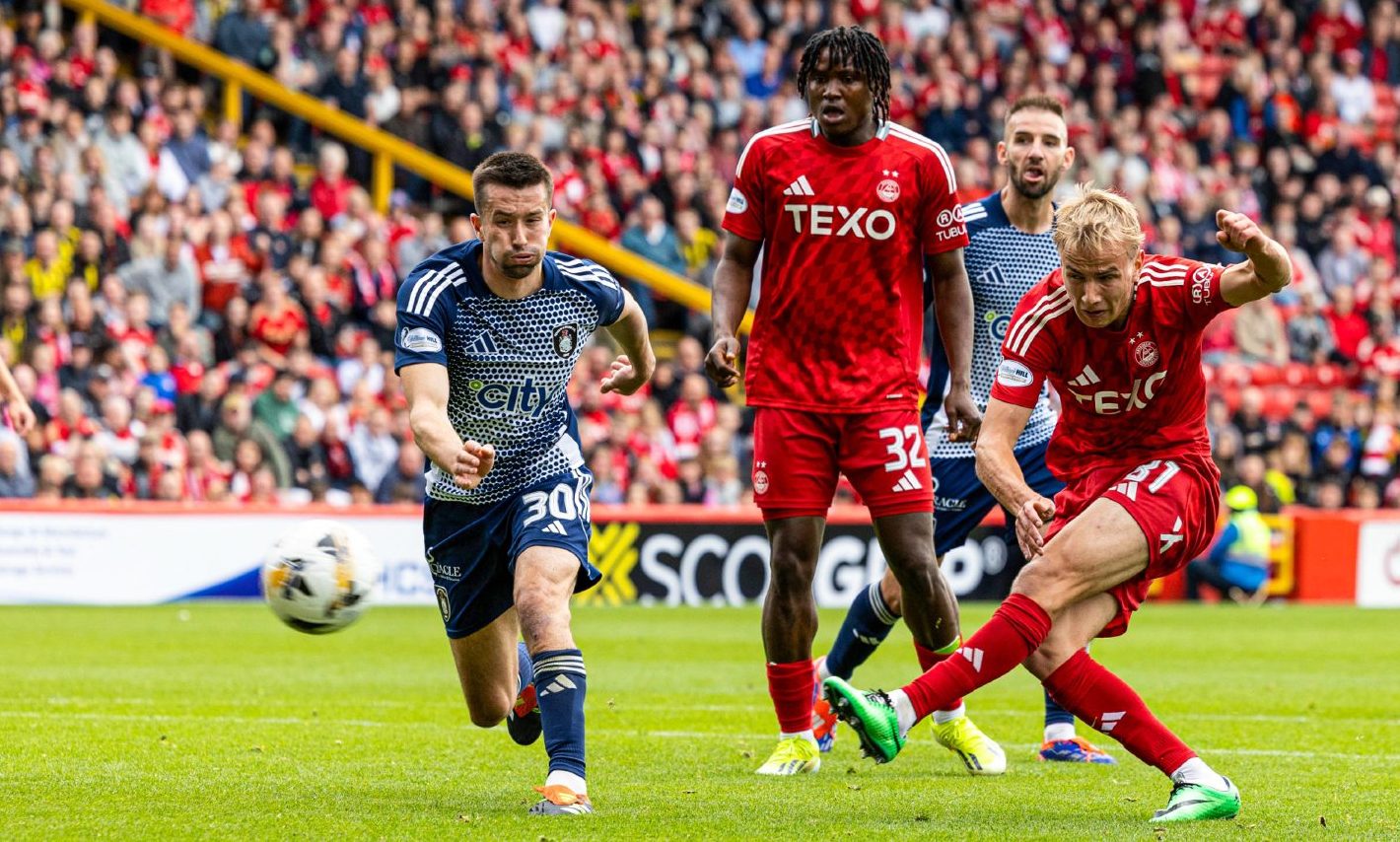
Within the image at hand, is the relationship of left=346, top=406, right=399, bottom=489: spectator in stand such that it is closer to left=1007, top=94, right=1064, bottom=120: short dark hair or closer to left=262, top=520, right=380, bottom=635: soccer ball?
left=1007, top=94, right=1064, bottom=120: short dark hair

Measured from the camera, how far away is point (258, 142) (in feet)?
70.1

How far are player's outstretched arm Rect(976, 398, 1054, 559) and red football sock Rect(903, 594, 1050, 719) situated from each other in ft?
0.71

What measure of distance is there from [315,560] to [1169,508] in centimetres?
302

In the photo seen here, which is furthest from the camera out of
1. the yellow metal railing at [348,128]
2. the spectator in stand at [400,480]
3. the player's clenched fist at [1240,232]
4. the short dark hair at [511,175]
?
the yellow metal railing at [348,128]

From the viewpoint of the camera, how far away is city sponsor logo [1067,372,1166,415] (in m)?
6.82

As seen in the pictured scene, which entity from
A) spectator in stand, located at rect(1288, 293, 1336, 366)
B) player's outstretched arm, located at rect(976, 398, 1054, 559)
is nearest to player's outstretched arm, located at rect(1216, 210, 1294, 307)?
player's outstretched arm, located at rect(976, 398, 1054, 559)

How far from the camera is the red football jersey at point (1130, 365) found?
6.73m

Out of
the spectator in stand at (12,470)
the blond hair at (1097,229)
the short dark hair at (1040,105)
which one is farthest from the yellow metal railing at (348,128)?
the blond hair at (1097,229)

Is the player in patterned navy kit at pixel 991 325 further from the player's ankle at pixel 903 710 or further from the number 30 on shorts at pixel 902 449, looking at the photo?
the player's ankle at pixel 903 710

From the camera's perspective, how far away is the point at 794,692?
7992 millimetres

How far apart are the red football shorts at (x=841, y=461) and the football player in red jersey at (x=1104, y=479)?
Result: 0.91 m

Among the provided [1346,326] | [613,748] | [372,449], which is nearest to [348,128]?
[372,449]

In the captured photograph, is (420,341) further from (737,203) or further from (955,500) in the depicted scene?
(955,500)

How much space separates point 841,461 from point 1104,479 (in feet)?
4.22
